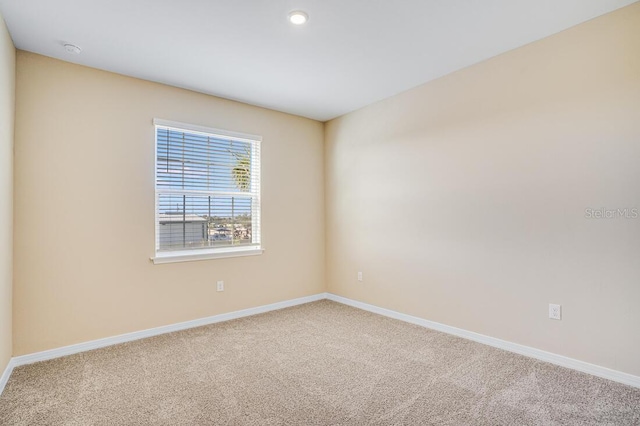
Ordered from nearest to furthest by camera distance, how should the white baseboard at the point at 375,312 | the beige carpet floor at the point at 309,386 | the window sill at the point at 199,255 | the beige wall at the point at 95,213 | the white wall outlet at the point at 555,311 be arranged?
the beige carpet floor at the point at 309,386 → the white baseboard at the point at 375,312 → the white wall outlet at the point at 555,311 → the beige wall at the point at 95,213 → the window sill at the point at 199,255

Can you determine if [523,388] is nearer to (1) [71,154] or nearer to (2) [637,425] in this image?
(2) [637,425]

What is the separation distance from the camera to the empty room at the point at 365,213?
7.16 feet

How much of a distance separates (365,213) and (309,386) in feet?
7.65

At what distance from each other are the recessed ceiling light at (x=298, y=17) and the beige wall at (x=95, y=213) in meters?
1.72

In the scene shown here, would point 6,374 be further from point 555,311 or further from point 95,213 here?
point 555,311

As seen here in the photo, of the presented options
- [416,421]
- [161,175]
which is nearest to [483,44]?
[416,421]

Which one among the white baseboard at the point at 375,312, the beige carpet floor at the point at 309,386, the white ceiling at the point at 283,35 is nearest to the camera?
the beige carpet floor at the point at 309,386

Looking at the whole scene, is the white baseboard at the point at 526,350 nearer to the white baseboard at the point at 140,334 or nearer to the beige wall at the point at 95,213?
the white baseboard at the point at 140,334

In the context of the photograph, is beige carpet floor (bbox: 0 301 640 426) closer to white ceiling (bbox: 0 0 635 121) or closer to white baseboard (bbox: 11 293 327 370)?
white baseboard (bbox: 11 293 327 370)

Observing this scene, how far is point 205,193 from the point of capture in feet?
12.1

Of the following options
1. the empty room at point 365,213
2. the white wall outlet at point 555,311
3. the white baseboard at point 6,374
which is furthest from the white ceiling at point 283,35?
the white baseboard at point 6,374

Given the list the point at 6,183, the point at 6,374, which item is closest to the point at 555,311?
the point at 6,374

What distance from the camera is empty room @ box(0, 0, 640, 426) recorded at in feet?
7.16

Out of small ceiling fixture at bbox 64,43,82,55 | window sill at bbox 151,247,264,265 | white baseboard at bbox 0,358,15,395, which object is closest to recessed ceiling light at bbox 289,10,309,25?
small ceiling fixture at bbox 64,43,82,55
